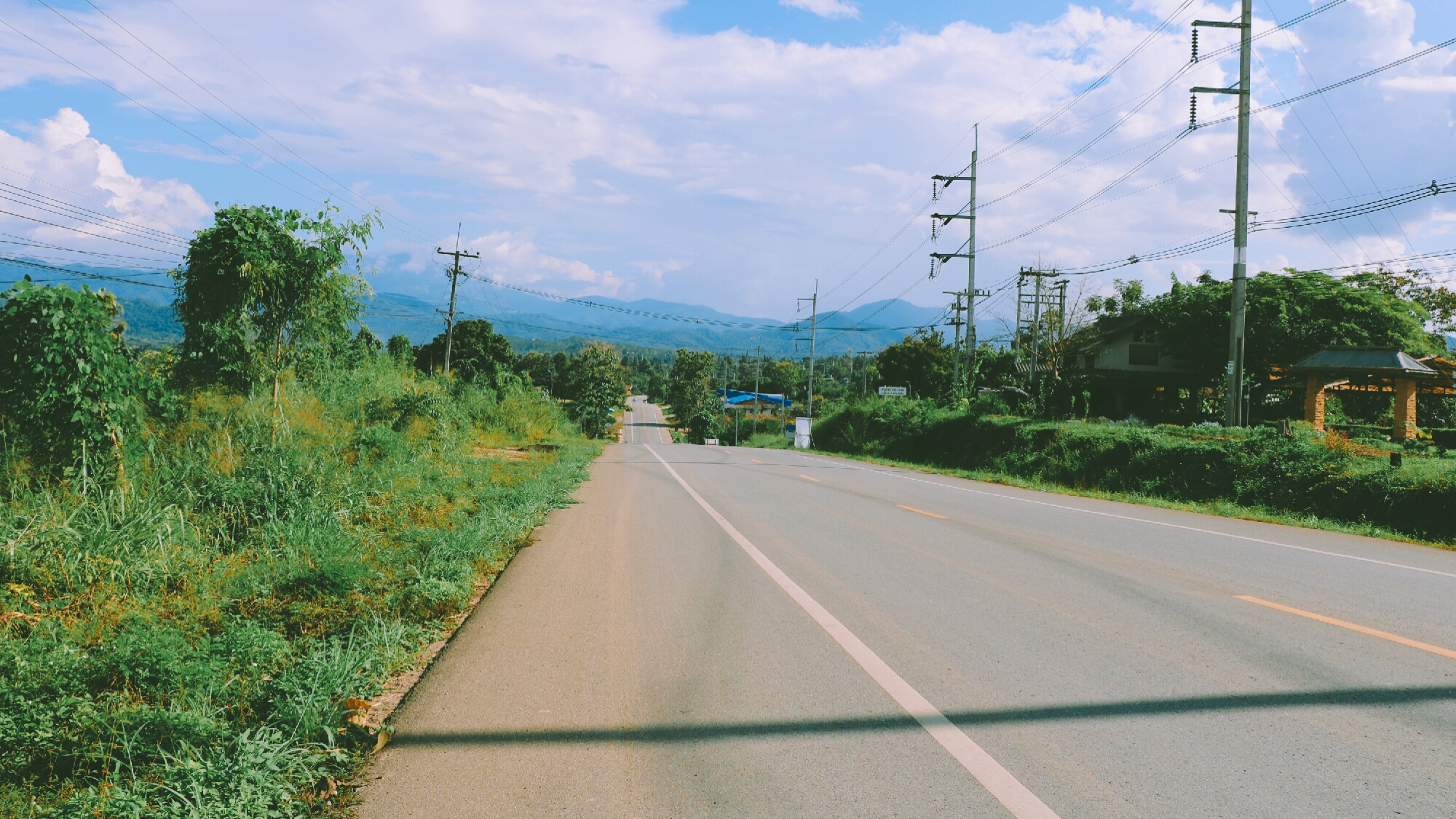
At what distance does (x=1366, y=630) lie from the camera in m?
5.75

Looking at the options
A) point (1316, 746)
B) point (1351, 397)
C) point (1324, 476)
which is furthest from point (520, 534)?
point (1351, 397)

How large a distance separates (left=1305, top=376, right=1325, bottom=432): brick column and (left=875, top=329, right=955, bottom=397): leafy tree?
44606mm

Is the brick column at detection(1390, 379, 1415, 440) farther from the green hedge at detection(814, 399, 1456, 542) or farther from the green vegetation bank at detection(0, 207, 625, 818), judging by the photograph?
the green vegetation bank at detection(0, 207, 625, 818)

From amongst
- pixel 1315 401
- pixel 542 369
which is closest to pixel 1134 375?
pixel 1315 401

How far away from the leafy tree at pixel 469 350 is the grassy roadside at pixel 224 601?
157 feet

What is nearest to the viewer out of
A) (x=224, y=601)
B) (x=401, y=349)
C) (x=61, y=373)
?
(x=224, y=601)

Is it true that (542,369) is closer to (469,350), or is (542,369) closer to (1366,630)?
(469,350)

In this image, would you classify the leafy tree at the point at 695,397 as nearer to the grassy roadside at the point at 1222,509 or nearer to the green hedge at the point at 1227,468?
the green hedge at the point at 1227,468

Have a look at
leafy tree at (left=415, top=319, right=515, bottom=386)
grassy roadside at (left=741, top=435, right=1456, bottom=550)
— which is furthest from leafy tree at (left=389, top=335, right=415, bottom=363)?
grassy roadside at (left=741, top=435, right=1456, bottom=550)

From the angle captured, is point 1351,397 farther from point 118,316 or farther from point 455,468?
point 118,316

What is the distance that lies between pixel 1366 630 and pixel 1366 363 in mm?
22828

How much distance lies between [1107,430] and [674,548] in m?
16.4

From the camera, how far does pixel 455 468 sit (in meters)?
16.1

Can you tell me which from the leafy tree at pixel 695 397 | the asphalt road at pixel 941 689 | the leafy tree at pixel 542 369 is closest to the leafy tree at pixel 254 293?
the asphalt road at pixel 941 689
